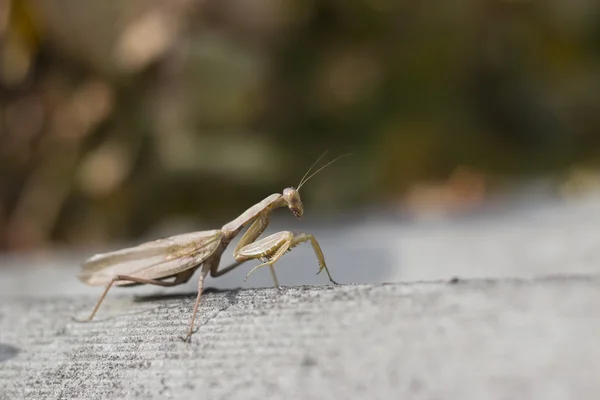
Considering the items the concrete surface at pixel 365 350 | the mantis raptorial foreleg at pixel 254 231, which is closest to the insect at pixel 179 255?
the mantis raptorial foreleg at pixel 254 231

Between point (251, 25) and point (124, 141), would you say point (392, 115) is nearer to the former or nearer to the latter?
point (251, 25)

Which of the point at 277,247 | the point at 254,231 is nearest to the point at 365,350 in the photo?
the point at 277,247

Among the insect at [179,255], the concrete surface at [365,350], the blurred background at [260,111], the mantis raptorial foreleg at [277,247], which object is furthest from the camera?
the blurred background at [260,111]

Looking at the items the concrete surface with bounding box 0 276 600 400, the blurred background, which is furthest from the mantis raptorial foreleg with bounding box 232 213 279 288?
the blurred background

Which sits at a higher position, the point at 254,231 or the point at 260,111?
the point at 260,111

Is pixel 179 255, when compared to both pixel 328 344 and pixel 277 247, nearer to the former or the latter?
pixel 277 247

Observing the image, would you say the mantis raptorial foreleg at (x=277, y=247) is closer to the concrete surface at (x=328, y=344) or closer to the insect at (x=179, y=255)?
the insect at (x=179, y=255)
